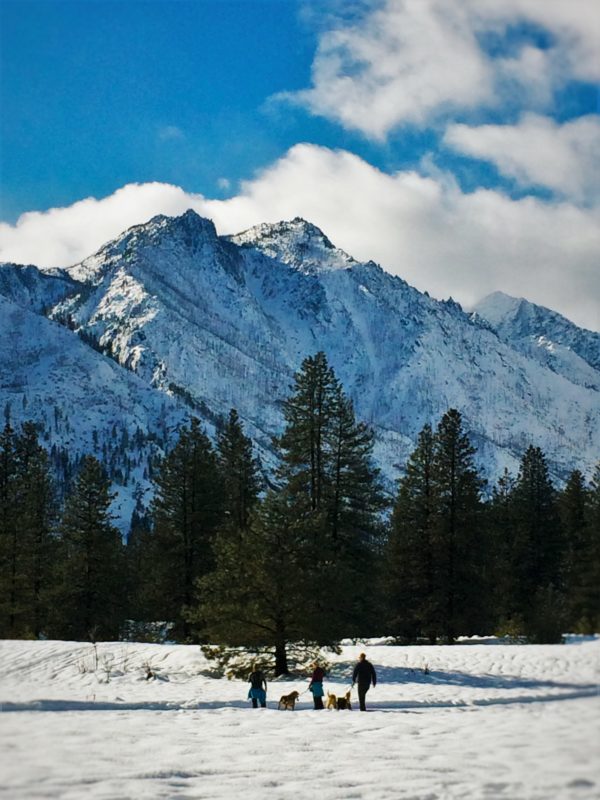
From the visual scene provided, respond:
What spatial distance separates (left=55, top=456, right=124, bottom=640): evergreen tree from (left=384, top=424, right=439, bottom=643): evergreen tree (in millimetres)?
11191

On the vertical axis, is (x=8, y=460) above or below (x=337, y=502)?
above

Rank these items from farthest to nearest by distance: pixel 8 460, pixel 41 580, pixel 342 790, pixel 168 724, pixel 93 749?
pixel 8 460 → pixel 41 580 → pixel 168 724 → pixel 93 749 → pixel 342 790

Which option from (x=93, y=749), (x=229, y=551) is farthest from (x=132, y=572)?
(x=93, y=749)

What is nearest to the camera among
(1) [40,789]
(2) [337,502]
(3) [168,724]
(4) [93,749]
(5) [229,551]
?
(1) [40,789]

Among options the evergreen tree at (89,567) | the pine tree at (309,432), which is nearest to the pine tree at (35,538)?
the evergreen tree at (89,567)

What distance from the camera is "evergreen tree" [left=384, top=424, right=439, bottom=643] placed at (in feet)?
104

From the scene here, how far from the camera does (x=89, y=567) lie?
31.9 m

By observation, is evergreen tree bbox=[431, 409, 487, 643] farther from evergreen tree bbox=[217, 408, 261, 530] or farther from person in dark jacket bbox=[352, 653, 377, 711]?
person in dark jacket bbox=[352, 653, 377, 711]

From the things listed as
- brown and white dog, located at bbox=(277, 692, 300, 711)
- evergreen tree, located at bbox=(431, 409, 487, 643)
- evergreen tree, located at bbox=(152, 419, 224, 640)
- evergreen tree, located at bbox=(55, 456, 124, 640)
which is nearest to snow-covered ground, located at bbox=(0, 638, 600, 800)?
brown and white dog, located at bbox=(277, 692, 300, 711)

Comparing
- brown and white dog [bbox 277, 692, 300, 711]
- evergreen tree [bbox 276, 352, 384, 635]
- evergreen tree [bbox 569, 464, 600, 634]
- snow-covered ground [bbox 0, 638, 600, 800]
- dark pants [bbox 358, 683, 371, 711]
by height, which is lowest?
brown and white dog [bbox 277, 692, 300, 711]

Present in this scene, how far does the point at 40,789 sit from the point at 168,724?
758cm

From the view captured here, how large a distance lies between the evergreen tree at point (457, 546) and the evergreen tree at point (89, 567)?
13.0 m

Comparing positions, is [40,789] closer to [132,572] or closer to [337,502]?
[337,502]

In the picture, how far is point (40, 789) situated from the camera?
9.91 ft
